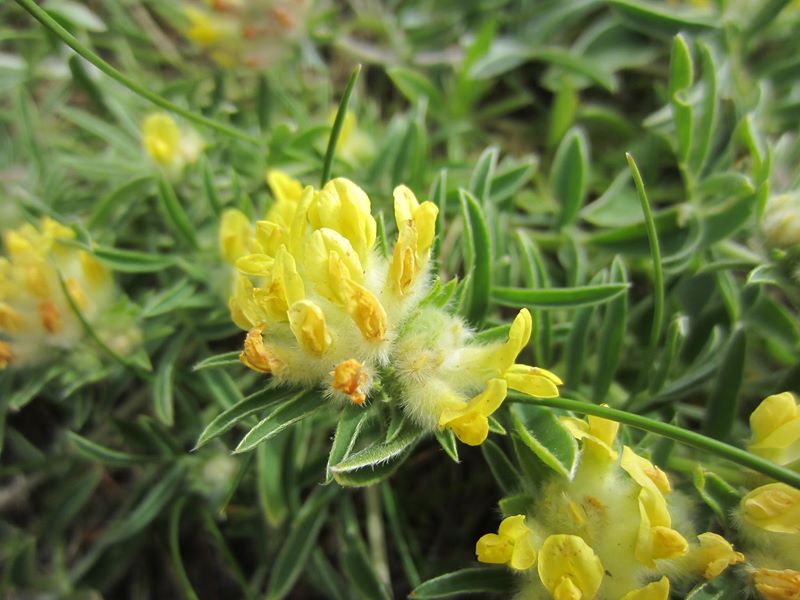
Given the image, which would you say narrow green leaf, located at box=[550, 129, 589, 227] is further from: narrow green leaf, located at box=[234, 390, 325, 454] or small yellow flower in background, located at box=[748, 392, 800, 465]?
narrow green leaf, located at box=[234, 390, 325, 454]

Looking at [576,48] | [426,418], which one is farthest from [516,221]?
[426,418]

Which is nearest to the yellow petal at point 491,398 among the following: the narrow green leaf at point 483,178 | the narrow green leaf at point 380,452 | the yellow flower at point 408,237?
the narrow green leaf at point 380,452

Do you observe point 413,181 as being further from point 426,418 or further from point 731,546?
point 731,546

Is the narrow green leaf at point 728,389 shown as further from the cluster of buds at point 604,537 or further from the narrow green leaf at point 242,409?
the narrow green leaf at point 242,409

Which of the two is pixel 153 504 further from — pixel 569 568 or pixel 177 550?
pixel 569 568

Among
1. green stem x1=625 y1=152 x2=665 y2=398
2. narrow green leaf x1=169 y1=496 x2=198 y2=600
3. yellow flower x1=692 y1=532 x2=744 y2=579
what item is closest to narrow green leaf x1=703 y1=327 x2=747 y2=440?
green stem x1=625 y1=152 x2=665 y2=398

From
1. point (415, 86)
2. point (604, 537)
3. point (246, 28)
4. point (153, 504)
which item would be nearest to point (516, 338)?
point (604, 537)
